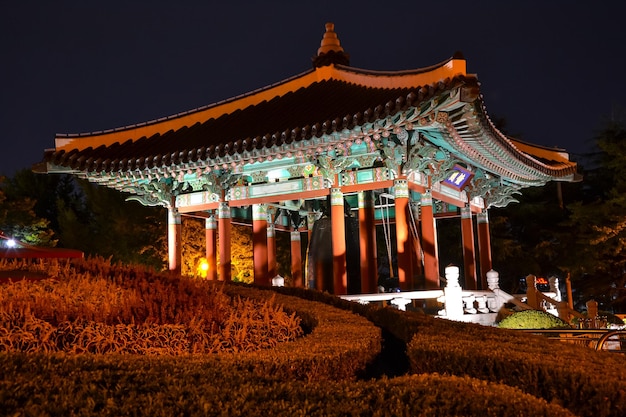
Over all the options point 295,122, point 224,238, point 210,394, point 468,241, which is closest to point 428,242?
point 295,122

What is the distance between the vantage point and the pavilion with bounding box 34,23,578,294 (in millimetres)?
14773

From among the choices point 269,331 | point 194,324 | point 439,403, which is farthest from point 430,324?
point 439,403

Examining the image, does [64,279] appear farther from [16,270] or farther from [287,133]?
[287,133]

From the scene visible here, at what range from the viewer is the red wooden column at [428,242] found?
57.0 feet

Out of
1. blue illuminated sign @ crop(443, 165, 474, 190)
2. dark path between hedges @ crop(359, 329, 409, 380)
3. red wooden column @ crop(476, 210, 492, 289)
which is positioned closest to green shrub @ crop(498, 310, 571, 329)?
dark path between hedges @ crop(359, 329, 409, 380)

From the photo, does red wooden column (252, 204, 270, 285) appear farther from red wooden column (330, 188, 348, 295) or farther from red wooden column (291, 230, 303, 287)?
red wooden column (291, 230, 303, 287)

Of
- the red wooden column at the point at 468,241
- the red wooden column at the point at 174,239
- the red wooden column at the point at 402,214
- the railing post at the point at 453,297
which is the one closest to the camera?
the railing post at the point at 453,297

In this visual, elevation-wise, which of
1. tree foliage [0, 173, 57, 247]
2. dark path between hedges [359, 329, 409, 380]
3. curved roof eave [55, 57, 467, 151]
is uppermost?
curved roof eave [55, 57, 467, 151]

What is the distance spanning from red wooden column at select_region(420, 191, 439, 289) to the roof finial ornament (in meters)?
5.38

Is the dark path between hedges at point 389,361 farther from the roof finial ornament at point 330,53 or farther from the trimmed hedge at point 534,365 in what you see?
the roof finial ornament at point 330,53

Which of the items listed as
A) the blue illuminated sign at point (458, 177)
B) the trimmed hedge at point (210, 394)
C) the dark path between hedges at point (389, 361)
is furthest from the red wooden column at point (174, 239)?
the trimmed hedge at point (210, 394)

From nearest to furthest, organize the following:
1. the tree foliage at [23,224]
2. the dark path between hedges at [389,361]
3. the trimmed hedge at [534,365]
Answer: the trimmed hedge at [534,365], the dark path between hedges at [389,361], the tree foliage at [23,224]

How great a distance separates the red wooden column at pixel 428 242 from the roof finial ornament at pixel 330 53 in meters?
5.38

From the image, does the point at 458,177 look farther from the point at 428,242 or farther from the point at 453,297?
the point at 453,297
